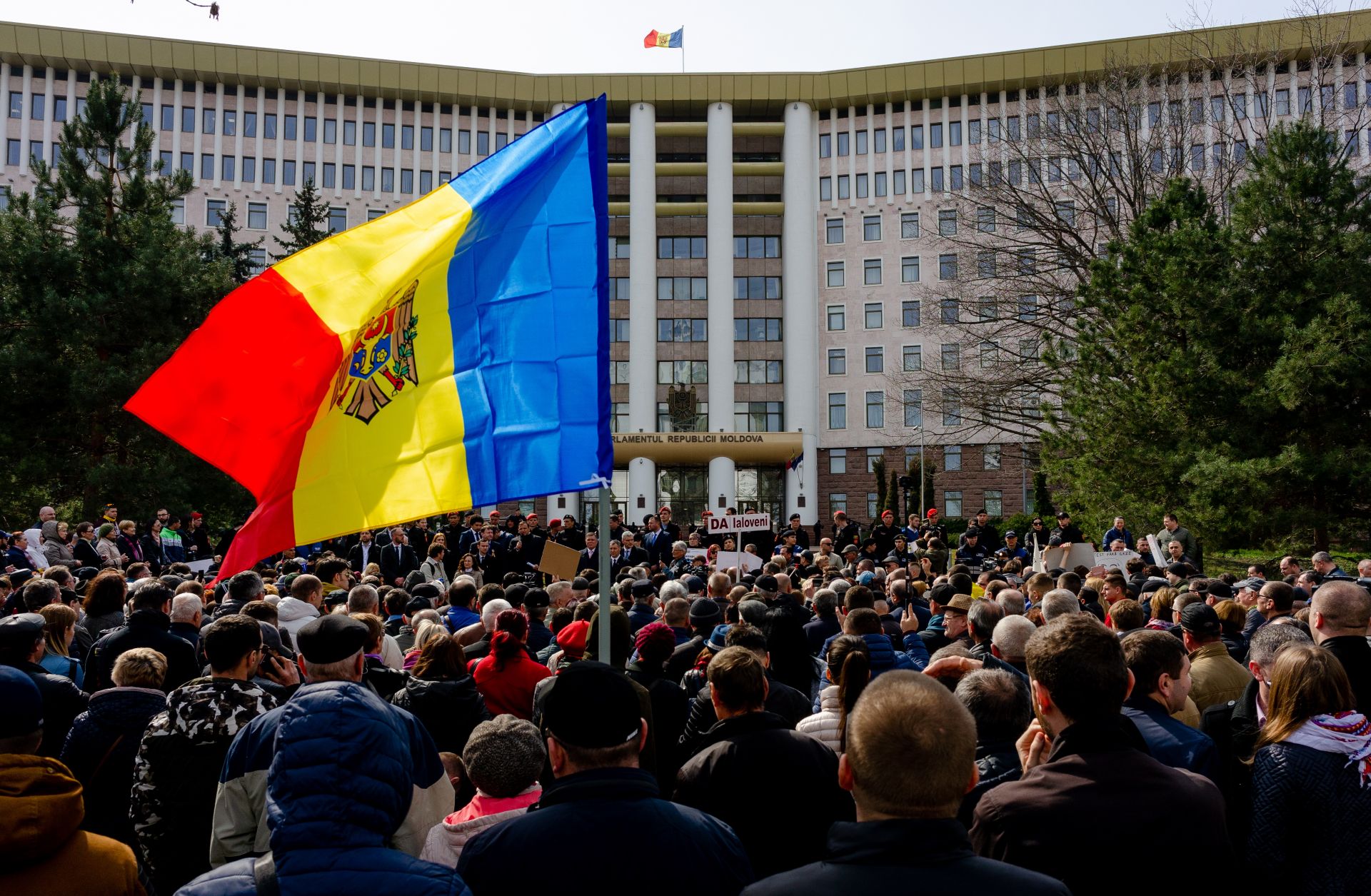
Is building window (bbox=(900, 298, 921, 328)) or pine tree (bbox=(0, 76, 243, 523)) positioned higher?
building window (bbox=(900, 298, 921, 328))

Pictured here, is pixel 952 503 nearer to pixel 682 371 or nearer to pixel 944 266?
pixel 944 266

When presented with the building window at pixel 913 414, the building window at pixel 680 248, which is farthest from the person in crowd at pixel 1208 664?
the building window at pixel 680 248

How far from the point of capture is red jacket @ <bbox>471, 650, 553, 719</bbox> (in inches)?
243

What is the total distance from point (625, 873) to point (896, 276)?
197 feet

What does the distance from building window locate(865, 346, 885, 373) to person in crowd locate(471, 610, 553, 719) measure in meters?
55.8

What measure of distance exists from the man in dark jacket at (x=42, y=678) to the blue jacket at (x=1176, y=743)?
16.6 ft

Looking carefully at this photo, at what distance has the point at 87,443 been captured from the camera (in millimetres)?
28859

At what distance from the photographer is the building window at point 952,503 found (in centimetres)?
5872

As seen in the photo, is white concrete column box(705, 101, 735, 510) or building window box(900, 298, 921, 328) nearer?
white concrete column box(705, 101, 735, 510)

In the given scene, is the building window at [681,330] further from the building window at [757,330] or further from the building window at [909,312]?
the building window at [909,312]

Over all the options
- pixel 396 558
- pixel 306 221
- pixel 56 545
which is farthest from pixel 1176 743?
pixel 306 221

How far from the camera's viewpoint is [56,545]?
53.1 feet

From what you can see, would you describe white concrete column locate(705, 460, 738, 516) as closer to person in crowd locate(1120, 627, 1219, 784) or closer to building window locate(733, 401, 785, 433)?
building window locate(733, 401, 785, 433)

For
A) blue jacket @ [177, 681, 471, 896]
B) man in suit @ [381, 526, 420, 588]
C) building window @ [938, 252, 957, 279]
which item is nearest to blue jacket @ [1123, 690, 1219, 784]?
blue jacket @ [177, 681, 471, 896]
